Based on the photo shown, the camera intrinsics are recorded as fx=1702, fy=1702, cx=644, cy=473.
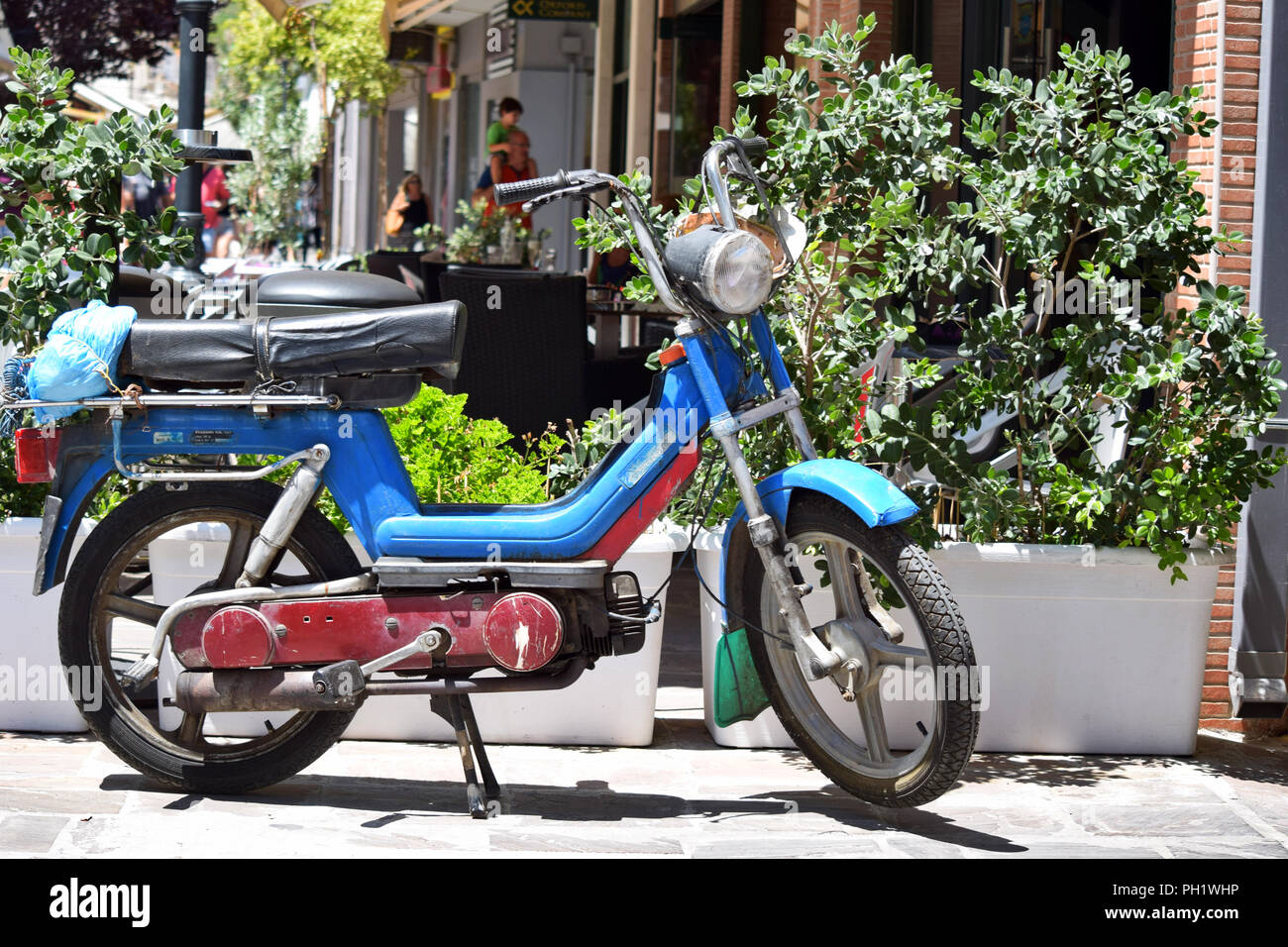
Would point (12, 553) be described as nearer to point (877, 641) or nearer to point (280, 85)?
point (877, 641)

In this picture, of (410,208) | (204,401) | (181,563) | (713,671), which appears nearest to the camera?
(204,401)

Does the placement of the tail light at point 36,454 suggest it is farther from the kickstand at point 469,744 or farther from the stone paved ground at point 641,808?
the kickstand at point 469,744

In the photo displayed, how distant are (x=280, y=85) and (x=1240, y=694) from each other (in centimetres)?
2405

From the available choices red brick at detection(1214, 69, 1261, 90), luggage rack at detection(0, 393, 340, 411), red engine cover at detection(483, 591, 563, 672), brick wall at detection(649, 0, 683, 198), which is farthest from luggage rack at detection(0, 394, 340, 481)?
brick wall at detection(649, 0, 683, 198)

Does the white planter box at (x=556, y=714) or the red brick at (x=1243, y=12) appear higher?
the red brick at (x=1243, y=12)

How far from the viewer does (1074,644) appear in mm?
4918

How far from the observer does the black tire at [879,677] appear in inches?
155

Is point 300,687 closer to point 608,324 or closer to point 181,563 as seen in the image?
point 181,563

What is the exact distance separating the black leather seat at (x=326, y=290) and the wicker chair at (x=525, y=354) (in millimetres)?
1524

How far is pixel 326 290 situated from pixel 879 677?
6.82ft

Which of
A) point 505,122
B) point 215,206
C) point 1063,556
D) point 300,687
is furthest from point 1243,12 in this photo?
point 215,206

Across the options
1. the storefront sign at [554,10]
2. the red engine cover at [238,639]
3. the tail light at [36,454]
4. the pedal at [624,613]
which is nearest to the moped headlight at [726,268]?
the pedal at [624,613]

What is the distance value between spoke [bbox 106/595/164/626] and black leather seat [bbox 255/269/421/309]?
3.53 ft
